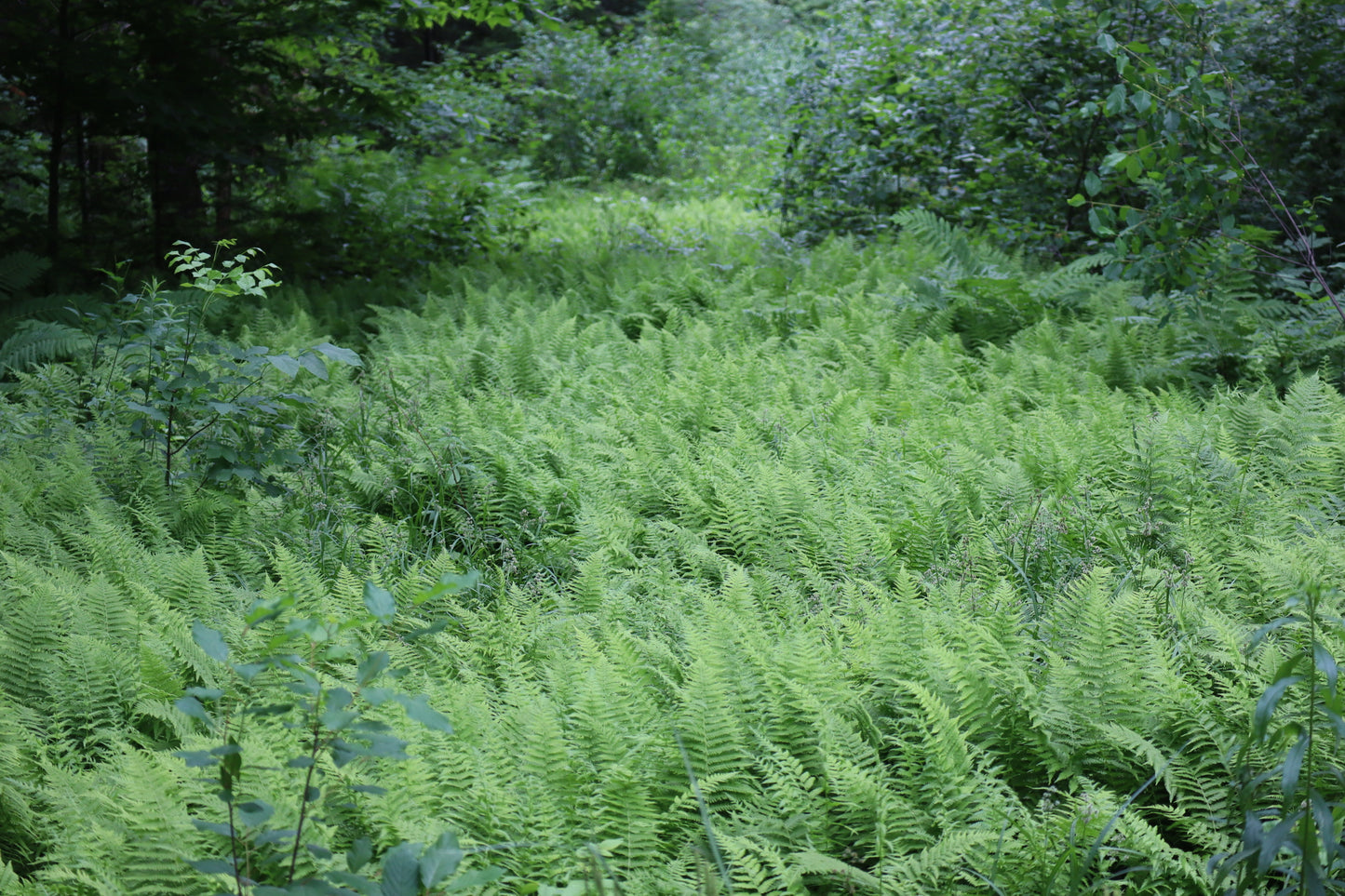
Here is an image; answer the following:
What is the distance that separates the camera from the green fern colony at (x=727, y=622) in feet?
6.09

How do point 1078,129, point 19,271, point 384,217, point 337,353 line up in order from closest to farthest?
1. point 337,353
2. point 19,271
3. point 1078,129
4. point 384,217

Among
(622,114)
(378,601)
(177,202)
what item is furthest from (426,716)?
(622,114)

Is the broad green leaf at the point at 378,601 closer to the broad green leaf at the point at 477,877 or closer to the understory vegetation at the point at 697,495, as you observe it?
the understory vegetation at the point at 697,495

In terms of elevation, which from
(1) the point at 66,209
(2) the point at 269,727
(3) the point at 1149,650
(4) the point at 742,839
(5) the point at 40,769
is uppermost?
(3) the point at 1149,650

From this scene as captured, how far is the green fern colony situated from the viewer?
1.86m

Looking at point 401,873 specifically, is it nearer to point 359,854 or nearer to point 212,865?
point 359,854

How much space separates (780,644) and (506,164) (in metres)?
8.17

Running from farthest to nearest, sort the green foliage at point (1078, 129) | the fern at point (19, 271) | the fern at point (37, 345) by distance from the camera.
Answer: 1. the fern at point (19, 271)
2. the fern at point (37, 345)
3. the green foliage at point (1078, 129)

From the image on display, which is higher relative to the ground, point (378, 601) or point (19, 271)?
point (378, 601)

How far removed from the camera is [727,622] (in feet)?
8.20

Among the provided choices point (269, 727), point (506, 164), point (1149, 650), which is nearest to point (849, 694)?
point (1149, 650)

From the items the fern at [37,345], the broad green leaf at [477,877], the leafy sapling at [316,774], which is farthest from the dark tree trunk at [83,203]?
the broad green leaf at [477,877]

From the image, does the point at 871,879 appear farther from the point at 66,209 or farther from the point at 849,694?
the point at 66,209

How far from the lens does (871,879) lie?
1761 millimetres
